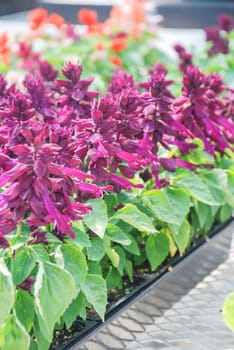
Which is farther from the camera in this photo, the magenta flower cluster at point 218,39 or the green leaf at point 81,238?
the magenta flower cluster at point 218,39

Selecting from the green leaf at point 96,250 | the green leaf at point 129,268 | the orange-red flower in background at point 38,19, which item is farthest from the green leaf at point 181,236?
the orange-red flower in background at point 38,19

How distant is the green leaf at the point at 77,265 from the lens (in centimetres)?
138

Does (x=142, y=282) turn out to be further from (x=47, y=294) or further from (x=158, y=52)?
(x=158, y=52)

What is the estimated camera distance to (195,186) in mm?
1824

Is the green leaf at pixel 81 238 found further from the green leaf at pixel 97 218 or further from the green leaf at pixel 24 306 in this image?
the green leaf at pixel 24 306

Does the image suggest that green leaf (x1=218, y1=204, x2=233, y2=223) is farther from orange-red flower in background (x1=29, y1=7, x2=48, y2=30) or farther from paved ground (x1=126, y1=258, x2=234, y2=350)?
orange-red flower in background (x1=29, y1=7, x2=48, y2=30)

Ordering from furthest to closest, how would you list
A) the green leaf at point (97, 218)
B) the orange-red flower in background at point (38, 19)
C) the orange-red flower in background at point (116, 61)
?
1. the orange-red flower in background at point (38, 19)
2. the orange-red flower in background at point (116, 61)
3. the green leaf at point (97, 218)

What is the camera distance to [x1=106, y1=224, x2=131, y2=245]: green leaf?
155 cm

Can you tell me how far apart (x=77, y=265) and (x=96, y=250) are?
14cm

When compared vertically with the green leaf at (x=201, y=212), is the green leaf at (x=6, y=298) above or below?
above

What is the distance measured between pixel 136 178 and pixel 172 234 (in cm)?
15

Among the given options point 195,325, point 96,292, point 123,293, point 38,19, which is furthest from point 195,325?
point 38,19

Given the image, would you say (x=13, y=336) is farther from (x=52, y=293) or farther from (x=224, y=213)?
(x=224, y=213)

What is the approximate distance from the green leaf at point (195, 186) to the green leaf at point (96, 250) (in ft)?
1.07
